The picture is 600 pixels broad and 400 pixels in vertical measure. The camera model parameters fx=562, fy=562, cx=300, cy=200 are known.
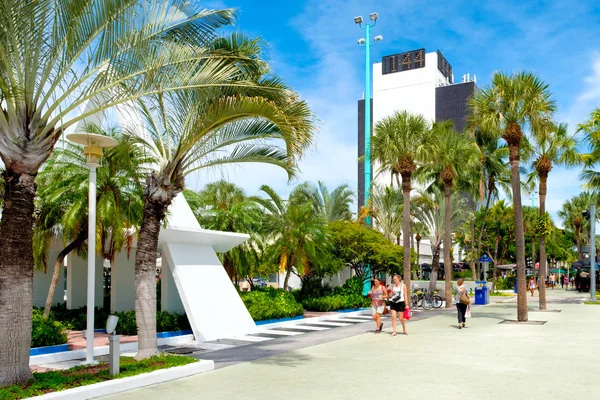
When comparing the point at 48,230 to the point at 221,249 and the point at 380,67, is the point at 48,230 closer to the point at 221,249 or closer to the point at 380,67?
the point at 221,249

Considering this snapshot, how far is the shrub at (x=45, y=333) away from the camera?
12109mm

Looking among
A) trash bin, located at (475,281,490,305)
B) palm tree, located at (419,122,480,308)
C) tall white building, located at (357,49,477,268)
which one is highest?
tall white building, located at (357,49,477,268)

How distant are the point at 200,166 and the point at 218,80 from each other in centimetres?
231

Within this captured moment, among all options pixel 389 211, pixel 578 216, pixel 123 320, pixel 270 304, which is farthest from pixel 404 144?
pixel 578 216

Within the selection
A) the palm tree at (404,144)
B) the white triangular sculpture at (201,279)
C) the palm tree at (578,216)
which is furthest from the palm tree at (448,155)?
the palm tree at (578,216)

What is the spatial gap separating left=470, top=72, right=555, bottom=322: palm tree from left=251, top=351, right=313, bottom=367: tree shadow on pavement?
37.3 ft

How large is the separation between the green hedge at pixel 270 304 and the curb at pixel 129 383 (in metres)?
7.84

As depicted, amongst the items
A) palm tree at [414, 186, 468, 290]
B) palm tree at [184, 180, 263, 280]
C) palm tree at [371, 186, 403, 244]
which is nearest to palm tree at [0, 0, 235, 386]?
palm tree at [184, 180, 263, 280]

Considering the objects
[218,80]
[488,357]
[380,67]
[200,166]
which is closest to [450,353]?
Result: [488,357]

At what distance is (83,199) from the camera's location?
1399 centimetres

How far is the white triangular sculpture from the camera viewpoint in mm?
14469

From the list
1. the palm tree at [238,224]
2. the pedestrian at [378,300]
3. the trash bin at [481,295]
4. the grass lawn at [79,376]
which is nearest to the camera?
the grass lawn at [79,376]

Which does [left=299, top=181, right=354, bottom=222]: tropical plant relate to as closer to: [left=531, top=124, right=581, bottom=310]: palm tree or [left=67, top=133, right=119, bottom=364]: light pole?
[left=531, top=124, right=581, bottom=310]: palm tree

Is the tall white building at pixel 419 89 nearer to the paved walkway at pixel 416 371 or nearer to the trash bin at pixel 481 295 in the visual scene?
the trash bin at pixel 481 295
